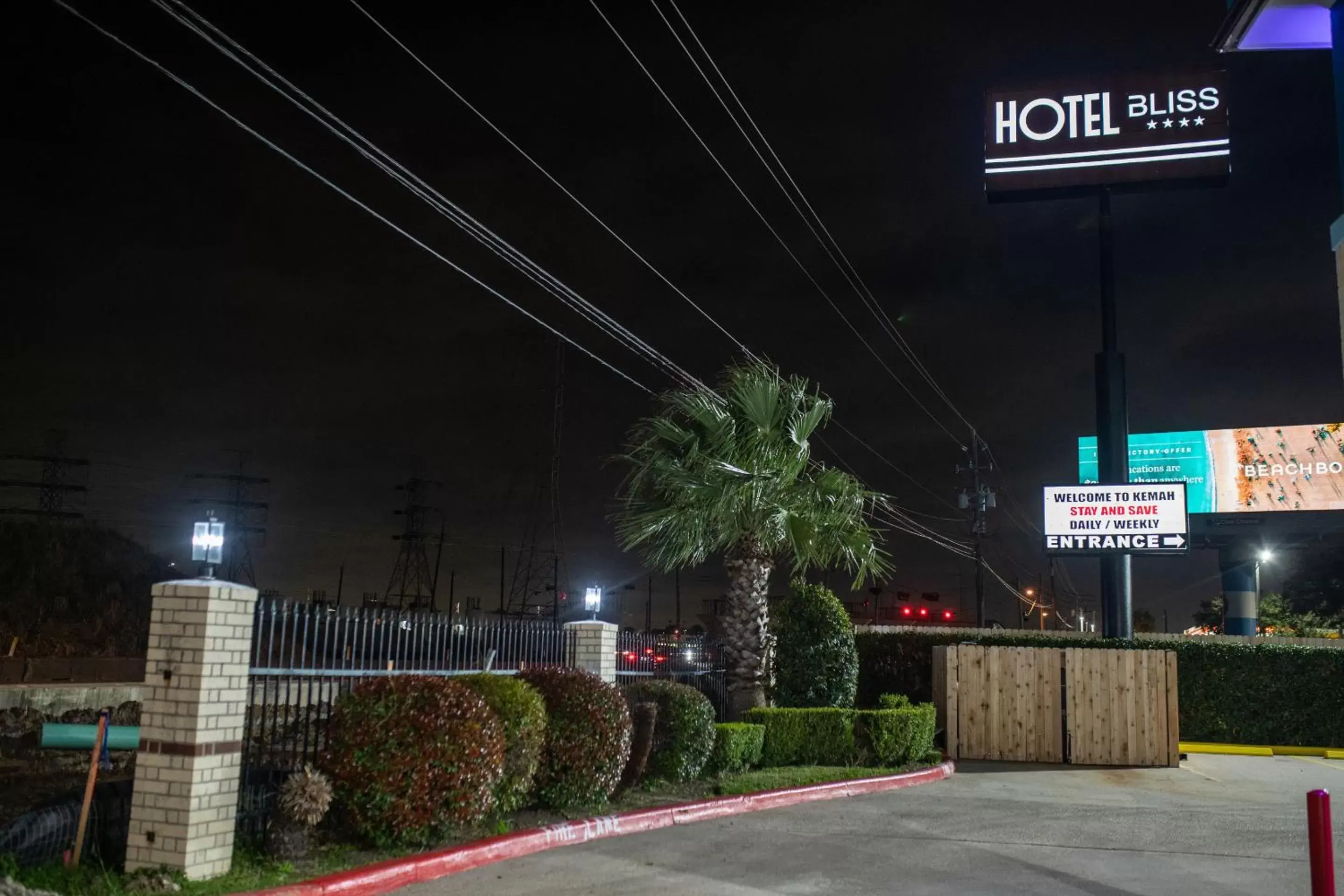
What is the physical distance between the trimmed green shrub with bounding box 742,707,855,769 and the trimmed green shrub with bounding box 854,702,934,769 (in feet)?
0.84

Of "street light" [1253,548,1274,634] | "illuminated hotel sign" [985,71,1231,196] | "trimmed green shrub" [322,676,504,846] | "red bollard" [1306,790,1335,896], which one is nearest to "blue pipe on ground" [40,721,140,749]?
"trimmed green shrub" [322,676,504,846]

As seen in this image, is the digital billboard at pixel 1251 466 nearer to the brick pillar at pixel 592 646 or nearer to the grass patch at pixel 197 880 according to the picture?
the brick pillar at pixel 592 646

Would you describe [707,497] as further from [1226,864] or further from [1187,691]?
[1187,691]

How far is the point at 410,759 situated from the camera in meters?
9.63

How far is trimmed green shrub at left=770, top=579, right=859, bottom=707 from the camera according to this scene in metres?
18.8

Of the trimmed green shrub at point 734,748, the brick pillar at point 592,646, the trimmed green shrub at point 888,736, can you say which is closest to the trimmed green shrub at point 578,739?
the brick pillar at point 592,646

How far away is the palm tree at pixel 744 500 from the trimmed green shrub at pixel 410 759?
7.81 meters

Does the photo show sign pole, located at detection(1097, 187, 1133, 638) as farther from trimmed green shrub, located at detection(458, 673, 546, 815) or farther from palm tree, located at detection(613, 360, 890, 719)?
trimmed green shrub, located at detection(458, 673, 546, 815)

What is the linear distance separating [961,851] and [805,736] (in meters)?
6.28

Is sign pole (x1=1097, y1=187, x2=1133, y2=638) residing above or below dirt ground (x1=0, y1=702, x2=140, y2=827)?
above

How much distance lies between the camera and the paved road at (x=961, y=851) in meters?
9.42

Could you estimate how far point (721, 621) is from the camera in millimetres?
18750

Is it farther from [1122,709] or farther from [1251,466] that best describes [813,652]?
[1251,466]

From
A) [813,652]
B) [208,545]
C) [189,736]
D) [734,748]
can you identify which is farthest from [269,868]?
[813,652]
